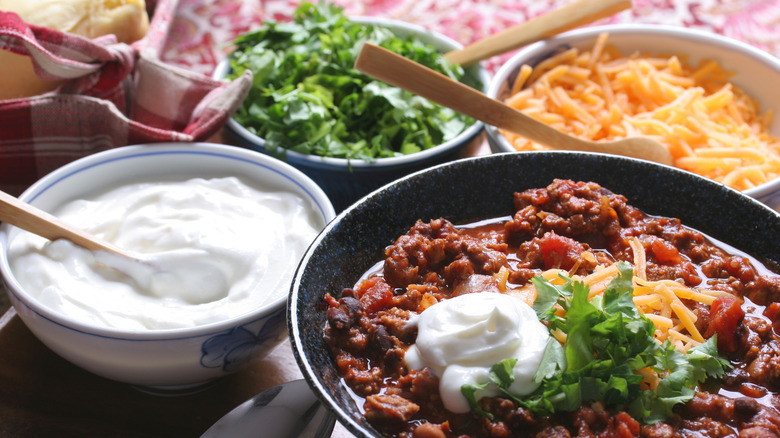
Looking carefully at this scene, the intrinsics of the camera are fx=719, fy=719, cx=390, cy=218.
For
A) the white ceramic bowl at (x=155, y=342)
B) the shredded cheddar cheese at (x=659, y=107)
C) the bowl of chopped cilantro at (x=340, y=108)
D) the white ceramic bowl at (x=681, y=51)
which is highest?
the white ceramic bowl at (x=681, y=51)

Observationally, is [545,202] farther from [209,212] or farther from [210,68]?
[210,68]

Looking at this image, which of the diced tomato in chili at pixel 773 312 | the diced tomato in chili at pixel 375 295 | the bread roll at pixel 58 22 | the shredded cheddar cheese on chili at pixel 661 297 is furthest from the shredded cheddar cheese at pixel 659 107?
the bread roll at pixel 58 22

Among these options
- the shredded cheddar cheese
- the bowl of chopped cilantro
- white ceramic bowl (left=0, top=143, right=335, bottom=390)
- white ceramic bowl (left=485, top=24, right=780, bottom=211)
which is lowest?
white ceramic bowl (left=0, top=143, right=335, bottom=390)

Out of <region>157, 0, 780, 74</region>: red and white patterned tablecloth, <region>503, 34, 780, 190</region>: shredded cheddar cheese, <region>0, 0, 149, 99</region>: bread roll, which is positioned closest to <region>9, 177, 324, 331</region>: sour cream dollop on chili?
<region>0, 0, 149, 99</region>: bread roll

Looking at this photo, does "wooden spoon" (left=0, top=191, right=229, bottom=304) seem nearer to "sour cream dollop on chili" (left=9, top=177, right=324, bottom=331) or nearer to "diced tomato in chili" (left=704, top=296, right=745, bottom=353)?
"sour cream dollop on chili" (left=9, top=177, right=324, bottom=331)

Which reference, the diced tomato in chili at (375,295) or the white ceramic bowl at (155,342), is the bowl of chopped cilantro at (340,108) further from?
the diced tomato in chili at (375,295)

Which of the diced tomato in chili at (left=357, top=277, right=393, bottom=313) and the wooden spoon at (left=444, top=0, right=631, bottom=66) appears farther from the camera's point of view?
the wooden spoon at (left=444, top=0, right=631, bottom=66)

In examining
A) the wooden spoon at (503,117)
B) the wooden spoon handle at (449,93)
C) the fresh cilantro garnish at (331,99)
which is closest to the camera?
the wooden spoon handle at (449,93)
